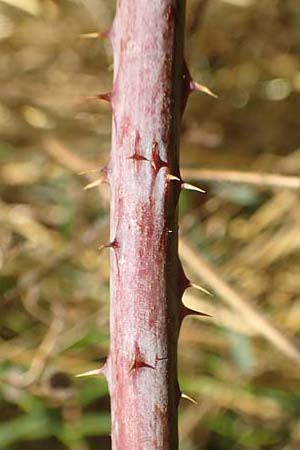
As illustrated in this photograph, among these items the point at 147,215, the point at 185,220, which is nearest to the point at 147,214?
the point at 147,215

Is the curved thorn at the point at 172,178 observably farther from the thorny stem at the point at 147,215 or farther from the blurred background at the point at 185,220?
the blurred background at the point at 185,220

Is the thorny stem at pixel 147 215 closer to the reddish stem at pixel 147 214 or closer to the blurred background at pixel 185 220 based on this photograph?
the reddish stem at pixel 147 214

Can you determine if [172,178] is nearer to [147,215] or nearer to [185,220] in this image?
[147,215]

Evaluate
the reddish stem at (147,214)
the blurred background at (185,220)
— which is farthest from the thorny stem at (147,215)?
the blurred background at (185,220)

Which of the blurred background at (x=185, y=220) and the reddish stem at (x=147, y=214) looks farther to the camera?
the blurred background at (x=185, y=220)

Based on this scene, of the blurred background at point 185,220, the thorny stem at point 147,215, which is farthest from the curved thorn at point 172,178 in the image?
the blurred background at point 185,220


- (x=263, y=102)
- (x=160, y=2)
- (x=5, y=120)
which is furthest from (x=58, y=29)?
(x=160, y=2)

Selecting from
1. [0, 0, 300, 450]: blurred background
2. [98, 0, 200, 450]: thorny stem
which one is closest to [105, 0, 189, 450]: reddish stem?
[98, 0, 200, 450]: thorny stem

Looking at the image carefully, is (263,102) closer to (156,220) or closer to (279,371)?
(279,371)

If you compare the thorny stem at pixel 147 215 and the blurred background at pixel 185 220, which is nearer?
the thorny stem at pixel 147 215

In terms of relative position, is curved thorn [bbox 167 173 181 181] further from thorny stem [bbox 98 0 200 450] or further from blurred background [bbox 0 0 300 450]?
blurred background [bbox 0 0 300 450]
